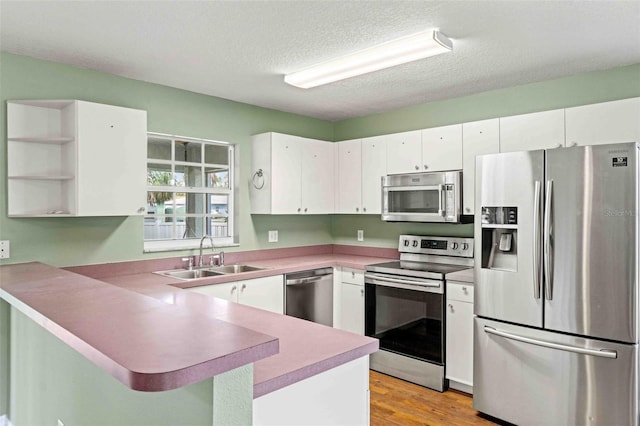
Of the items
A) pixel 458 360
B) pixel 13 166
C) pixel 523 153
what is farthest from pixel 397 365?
pixel 13 166

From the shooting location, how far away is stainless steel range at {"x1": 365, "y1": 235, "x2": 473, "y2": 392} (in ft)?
11.2

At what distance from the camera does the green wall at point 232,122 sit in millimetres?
2938

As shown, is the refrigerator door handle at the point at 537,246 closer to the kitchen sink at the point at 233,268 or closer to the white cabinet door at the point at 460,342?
the white cabinet door at the point at 460,342

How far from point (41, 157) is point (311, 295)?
7.70ft

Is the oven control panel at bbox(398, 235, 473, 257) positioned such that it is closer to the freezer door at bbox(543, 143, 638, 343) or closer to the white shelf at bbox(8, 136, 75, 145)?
the freezer door at bbox(543, 143, 638, 343)

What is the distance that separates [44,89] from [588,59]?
3.67 metres

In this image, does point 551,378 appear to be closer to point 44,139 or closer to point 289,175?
point 289,175

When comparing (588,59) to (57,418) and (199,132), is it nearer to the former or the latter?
(199,132)

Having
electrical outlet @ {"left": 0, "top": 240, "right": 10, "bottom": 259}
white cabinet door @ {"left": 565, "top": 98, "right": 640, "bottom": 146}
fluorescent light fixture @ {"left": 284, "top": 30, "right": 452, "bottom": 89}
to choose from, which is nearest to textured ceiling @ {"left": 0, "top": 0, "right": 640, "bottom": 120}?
fluorescent light fixture @ {"left": 284, "top": 30, "right": 452, "bottom": 89}

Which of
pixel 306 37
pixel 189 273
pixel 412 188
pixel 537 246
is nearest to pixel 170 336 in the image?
pixel 306 37

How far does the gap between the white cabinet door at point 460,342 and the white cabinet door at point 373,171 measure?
4.08 ft

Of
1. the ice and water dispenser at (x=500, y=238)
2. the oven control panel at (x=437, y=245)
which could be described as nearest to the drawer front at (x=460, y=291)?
the ice and water dispenser at (x=500, y=238)

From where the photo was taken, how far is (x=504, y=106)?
12.2ft

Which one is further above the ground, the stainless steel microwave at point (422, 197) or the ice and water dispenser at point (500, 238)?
the stainless steel microwave at point (422, 197)
